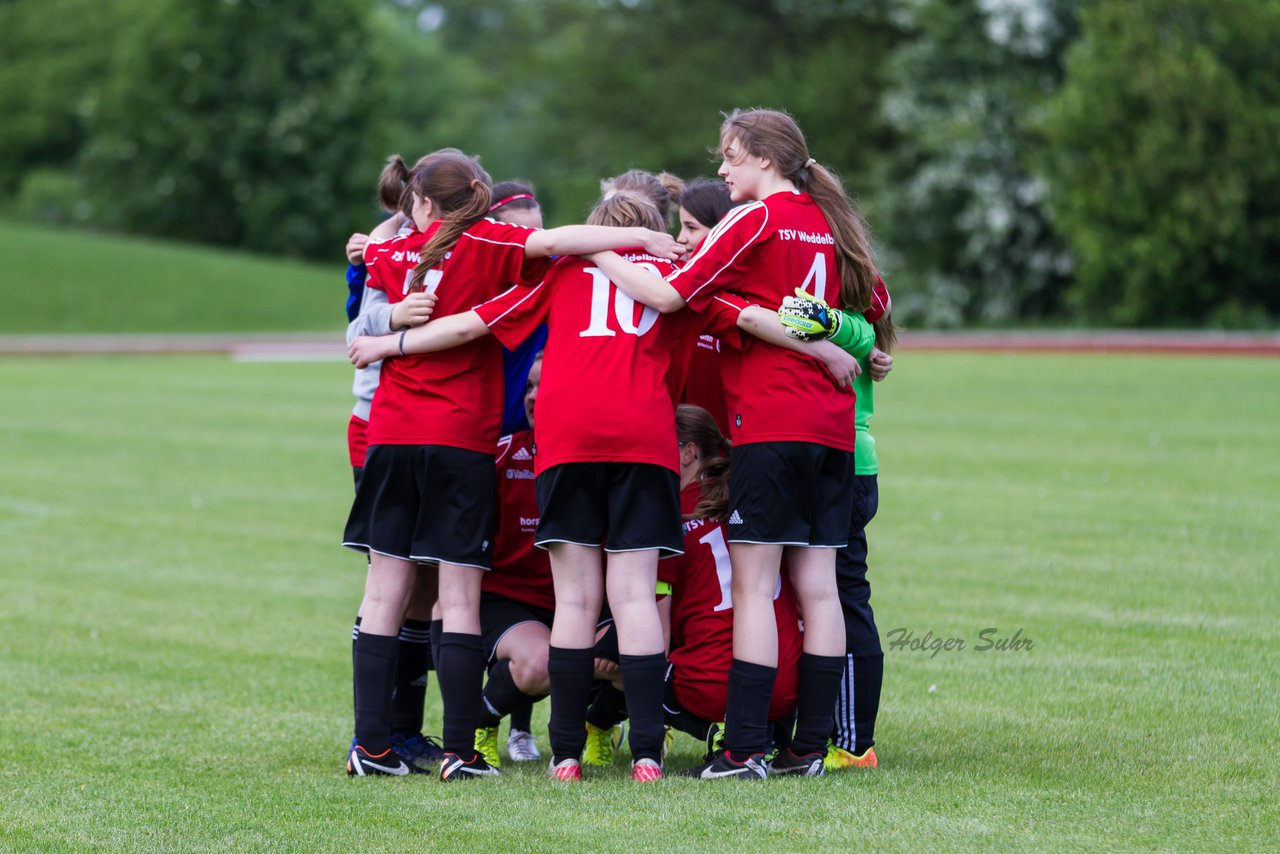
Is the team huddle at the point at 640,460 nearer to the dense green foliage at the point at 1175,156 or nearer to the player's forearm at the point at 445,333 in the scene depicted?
the player's forearm at the point at 445,333

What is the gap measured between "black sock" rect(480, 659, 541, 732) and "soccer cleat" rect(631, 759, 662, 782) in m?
0.54

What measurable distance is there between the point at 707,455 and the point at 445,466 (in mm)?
896

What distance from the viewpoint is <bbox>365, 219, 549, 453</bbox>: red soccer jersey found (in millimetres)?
4887

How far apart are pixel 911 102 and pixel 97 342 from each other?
20.1 m

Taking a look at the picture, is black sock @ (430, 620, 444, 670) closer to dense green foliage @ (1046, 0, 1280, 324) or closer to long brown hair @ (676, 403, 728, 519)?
long brown hair @ (676, 403, 728, 519)

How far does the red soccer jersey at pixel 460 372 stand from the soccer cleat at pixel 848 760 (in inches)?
59.8

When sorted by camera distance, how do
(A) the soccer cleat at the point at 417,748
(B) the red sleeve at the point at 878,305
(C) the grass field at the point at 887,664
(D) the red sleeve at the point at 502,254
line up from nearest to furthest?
(C) the grass field at the point at 887,664
(D) the red sleeve at the point at 502,254
(B) the red sleeve at the point at 878,305
(A) the soccer cleat at the point at 417,748

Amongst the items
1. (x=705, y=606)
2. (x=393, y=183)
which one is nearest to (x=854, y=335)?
(x=705, y=606)

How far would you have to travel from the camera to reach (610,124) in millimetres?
48344

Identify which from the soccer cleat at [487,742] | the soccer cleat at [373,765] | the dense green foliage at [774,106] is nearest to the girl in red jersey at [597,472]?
the soccer cleat at [487,742]

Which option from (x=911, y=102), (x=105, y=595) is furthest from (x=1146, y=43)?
(x=105, y=595)

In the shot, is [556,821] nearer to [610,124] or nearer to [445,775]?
[445,775]

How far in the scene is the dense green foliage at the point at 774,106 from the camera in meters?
32.2

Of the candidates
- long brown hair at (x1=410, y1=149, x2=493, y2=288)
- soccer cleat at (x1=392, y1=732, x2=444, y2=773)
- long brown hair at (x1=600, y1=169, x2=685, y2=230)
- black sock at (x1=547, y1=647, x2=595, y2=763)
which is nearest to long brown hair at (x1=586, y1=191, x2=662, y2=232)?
long brown hair at (x1=600, y1=169, x2=685, y2=230)
